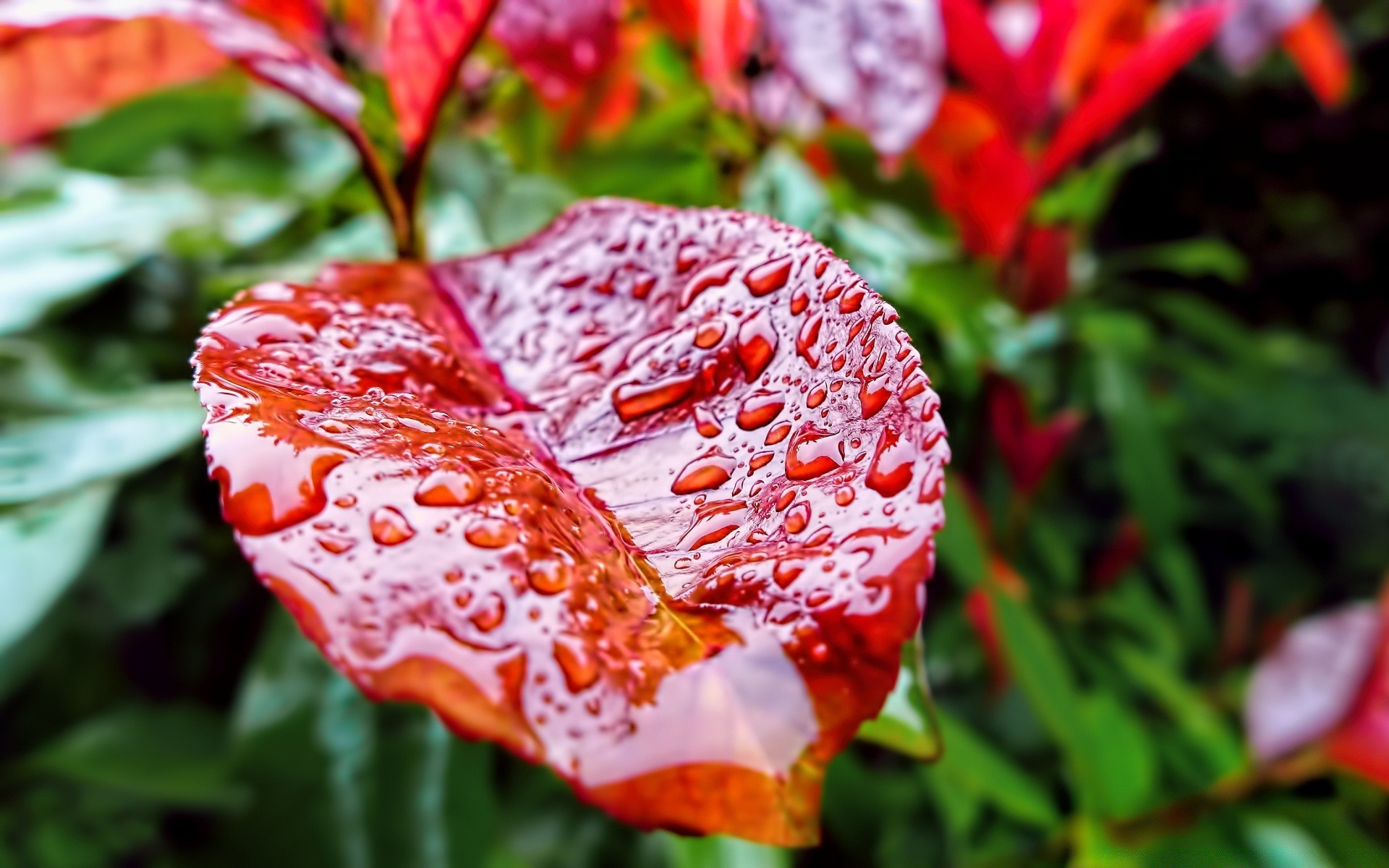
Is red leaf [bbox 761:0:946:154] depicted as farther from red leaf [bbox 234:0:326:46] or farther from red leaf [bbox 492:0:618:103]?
red leaf [bbox 234:0:326:46]

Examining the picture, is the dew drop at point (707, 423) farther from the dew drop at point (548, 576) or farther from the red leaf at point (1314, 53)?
the red leaf at point (1314, 53)

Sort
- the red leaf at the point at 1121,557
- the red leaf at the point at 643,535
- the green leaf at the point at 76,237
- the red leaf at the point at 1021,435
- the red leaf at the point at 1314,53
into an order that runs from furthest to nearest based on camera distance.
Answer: the red leaf at the point at 1121,557 < the red leaf at the point at 1314,53 < the red leaf at the point at 1021,435 < the green leaf at the point at 76,237 < the red leaf at the point at 643,535

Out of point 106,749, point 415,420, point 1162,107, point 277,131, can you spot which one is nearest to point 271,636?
point 106,749

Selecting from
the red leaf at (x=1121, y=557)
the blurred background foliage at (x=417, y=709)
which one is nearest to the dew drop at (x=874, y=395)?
the blurred background foliage at (x=417, y=709)

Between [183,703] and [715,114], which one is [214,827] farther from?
[715,114]

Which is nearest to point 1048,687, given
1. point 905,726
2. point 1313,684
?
point 1313,684

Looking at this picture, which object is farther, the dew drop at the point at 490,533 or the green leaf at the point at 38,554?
the green leaf at the point at 38,554

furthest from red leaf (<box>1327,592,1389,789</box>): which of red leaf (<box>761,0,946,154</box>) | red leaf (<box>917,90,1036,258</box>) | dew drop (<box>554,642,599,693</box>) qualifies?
dew drop (<box>554,642,599,693</box>)
